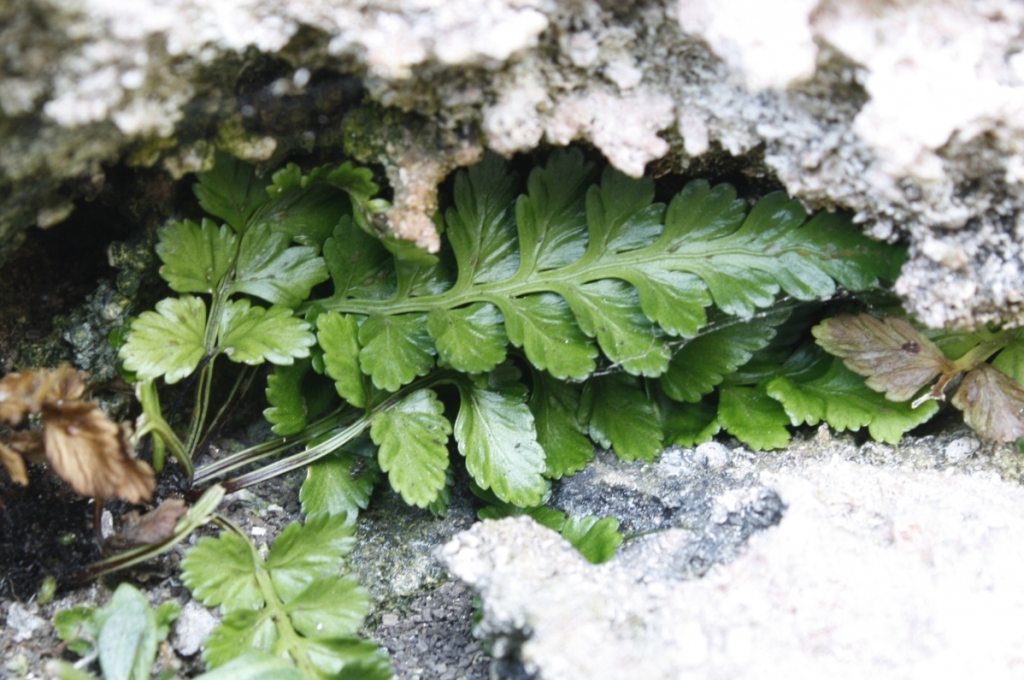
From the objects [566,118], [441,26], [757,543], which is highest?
[441,26]

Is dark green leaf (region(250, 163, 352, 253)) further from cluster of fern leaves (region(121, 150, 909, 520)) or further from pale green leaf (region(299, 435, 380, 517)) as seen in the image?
pale green leaf (region(299, 435, 380, 517))

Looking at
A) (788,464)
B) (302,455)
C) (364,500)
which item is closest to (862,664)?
(788,464)

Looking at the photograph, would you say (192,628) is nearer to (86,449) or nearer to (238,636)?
(238,636)

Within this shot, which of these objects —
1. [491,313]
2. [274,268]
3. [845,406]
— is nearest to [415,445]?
[491,313]

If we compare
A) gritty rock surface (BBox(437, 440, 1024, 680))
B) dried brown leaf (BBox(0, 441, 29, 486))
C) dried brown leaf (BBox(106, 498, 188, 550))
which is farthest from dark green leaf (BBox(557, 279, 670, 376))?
dried brown leaf (BBox(0, 441, 29, 486))

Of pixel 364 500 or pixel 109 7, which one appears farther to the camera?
pixel 364 500

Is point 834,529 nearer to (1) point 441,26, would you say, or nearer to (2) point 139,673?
(1) point 441,26
